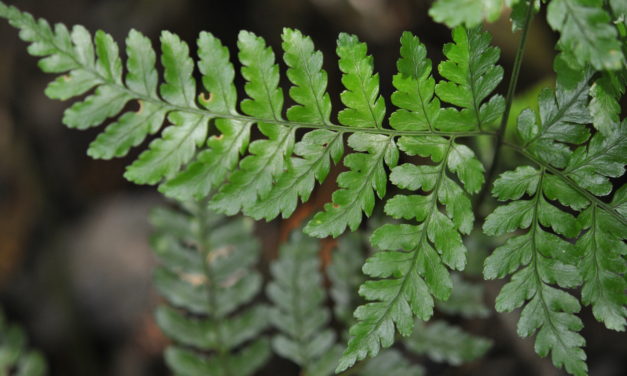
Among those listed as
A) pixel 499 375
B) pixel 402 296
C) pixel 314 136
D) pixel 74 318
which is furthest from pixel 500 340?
pixel 74 318

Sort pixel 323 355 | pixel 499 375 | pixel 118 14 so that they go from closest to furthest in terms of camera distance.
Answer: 1. pixel 323 355
2. pixel 499 375
3. pixel 118 14

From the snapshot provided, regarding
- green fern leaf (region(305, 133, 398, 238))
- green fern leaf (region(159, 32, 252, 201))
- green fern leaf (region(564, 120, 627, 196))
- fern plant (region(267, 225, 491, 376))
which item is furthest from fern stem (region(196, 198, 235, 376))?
green fern leaf (region(564, 120, 627, 196))

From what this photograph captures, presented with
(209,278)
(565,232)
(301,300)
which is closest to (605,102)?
(565,232)

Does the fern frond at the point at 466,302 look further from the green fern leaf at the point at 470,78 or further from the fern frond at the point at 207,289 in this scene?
the green fern leaf at the point at 470,78

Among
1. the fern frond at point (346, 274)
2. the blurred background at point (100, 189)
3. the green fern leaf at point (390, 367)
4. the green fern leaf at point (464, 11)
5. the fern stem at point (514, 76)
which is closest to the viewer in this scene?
the green fern leaf at point (464, 11)

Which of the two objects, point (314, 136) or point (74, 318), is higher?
point (314, 136)

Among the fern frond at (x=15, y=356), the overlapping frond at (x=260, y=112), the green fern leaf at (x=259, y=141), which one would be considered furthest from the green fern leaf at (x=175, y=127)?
the fern frond at (x=15, y=356)

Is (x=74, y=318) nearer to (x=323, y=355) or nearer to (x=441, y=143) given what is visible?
(x=323, y=355)
